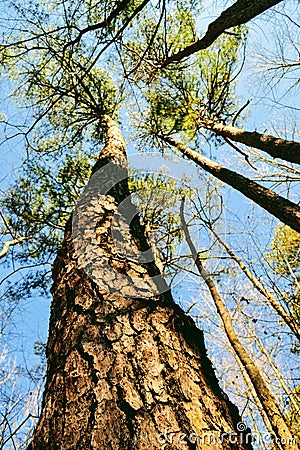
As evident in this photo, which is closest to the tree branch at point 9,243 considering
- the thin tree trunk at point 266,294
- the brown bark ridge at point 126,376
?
the thin tree trunk at point 266,294

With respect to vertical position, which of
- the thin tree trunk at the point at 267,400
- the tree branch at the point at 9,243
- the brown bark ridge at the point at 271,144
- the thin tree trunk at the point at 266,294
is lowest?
the thin tree trunk at the point at 267,400

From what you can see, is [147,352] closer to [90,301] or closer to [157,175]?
[90,301]

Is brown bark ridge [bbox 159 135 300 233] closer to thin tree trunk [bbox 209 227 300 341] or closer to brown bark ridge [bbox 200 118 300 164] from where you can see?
brown bark ridge [bbox 200 118 300 164]

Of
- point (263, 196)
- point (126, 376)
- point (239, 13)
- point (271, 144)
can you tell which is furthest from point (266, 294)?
point (126, 376)

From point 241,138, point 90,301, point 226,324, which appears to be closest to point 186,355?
point 90,301

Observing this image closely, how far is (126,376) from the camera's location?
0.94 meters

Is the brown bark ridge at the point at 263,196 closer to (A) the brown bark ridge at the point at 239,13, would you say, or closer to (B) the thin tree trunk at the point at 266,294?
(B) the thin tree trunk at the point at 266,294

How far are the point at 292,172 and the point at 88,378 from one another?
13.9ft

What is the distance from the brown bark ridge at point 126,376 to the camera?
0.80 metres

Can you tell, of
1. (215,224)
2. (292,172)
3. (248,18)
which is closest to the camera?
(248,18)

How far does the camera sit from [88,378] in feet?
3.15

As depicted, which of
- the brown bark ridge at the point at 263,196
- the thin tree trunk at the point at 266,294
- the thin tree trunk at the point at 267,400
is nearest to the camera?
the thin tree trunk at the point at 267,400

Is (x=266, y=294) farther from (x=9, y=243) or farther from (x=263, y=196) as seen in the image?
(x=9, y=243)

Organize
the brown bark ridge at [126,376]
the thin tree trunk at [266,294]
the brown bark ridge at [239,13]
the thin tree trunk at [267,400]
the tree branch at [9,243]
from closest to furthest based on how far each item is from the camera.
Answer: the brown bark ridge at [126,376] < the thin tree trunk at [267,400] < the brown bark ridge at [239,13] < the thin tree trunk at [266,294] < the tree branch at [9,243]
